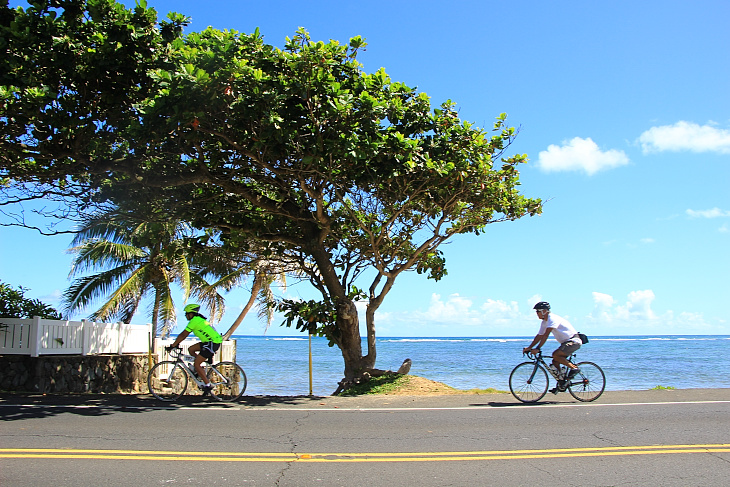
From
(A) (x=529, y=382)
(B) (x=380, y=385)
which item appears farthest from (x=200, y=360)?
(A) (x=529, y=382)

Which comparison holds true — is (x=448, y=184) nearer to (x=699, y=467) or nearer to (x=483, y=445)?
(x=483, y=445)

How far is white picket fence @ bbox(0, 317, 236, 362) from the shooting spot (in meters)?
13.9

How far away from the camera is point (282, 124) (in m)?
10.8

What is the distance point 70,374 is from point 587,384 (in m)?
12.5

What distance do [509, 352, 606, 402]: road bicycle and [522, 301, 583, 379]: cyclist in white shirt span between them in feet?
0.43

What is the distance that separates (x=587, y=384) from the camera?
10406 mm

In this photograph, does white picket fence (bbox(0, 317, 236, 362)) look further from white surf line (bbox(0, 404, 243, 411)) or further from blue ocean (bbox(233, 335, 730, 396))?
blue ocean (bbox(233, 335, 730, 396))

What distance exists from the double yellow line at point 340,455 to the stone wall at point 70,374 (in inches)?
333

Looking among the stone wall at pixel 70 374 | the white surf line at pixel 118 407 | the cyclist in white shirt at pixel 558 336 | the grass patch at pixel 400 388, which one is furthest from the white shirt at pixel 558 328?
the stone wall at pixel 70 374

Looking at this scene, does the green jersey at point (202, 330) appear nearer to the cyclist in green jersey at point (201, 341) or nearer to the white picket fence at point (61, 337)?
the cyclist in green jersey at point (201, 341)

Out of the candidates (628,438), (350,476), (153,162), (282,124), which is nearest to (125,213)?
(153,162)

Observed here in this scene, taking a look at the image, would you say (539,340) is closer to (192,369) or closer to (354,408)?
(354,408)

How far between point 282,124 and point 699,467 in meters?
8.43

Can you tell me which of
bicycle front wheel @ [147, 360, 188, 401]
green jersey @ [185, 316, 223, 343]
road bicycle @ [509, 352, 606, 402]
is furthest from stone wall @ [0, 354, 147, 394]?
road bicycle @ [509, 352, 606, 402]
